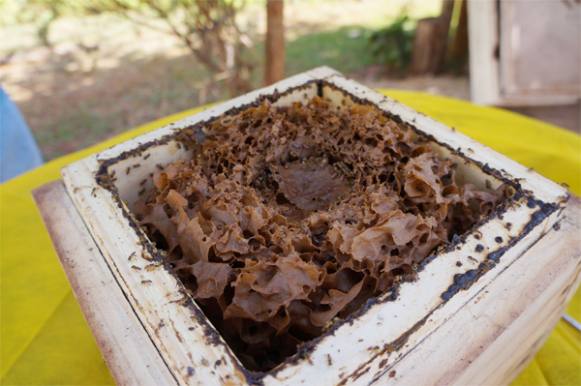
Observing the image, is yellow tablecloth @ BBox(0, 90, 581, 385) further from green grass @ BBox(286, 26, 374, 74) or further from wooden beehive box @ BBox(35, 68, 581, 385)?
green grass @ BBox(286, 26, 374, 74)

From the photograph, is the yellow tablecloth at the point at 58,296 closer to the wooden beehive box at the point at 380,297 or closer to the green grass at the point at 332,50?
the wooden beehive box at the point at 380,297

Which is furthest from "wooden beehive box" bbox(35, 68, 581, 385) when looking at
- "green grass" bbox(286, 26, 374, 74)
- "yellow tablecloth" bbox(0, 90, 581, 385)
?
"green grass" bbox(286, 26, 374, 74)

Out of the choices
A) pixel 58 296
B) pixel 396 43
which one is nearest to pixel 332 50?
pixel 396 43

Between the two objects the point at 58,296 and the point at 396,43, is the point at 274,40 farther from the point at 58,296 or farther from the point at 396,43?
the point at 396,43

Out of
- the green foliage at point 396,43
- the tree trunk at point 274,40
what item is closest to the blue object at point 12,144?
the tree trunk at point 274,40

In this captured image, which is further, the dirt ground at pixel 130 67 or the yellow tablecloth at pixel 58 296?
the dirt ground at pixel 130 67

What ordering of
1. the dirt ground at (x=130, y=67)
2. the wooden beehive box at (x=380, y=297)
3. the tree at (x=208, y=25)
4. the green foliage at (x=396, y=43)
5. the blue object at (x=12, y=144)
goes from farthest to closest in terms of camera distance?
the green foliage at (x=396, y=43) < the dirt ground at (x=130, y=67) < the tree at (x=208, y=25) < the blue object at (x=12, y=144) < the wooden beehive box at (x=380, y=297)
